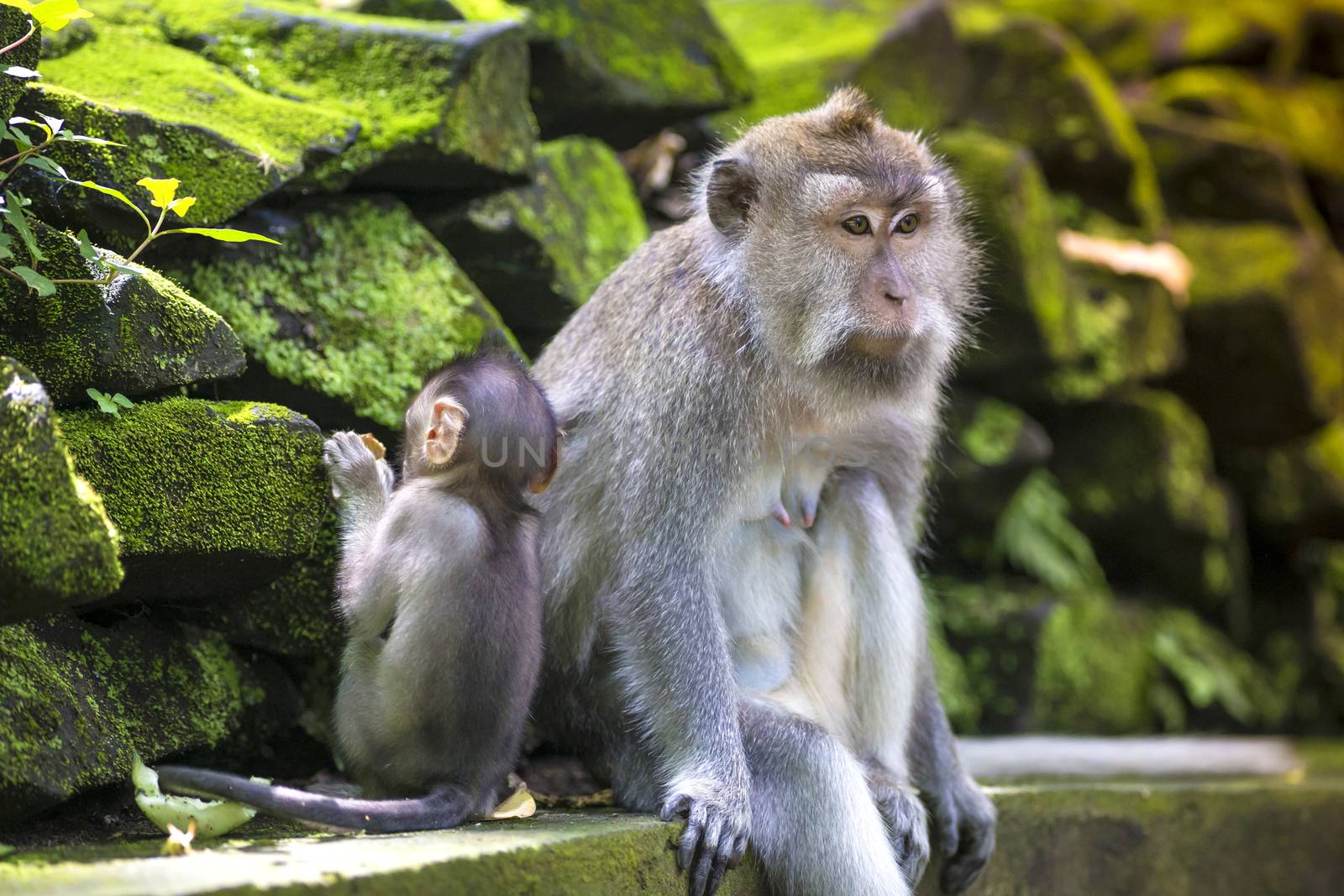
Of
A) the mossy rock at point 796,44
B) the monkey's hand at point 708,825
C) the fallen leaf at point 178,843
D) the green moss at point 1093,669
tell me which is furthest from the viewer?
the green moss at point 1093,669

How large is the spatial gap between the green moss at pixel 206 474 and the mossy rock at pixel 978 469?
15.5 ft

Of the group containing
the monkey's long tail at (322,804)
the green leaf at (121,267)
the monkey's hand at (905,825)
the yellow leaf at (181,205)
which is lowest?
the monkey's hand at (905,825)

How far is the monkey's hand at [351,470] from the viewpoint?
151 inches

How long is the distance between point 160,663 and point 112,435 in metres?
0.71

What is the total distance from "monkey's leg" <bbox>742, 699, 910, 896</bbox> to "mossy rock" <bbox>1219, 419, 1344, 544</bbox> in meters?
7.62

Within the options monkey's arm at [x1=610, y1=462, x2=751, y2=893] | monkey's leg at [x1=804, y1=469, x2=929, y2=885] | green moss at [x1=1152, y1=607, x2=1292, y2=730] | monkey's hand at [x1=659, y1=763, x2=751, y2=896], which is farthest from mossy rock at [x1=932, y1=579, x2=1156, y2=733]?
monkey's hand at [x1=659, y1=763, x2=751, y2=896]

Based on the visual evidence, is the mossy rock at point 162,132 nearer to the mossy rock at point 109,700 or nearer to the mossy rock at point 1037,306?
Answer: the mossy rock at point 109,700

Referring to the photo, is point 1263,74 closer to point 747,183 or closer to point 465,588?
point 747,183

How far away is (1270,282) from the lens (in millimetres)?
9711

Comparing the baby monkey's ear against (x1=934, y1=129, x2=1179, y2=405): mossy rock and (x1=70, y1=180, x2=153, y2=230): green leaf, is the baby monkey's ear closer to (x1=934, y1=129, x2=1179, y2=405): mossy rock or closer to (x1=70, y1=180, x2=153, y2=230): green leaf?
(x1=70, y1=180, x2=153, y2=230): green leaf

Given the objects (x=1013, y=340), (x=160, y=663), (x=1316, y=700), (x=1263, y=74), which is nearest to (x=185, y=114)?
(x=160, y=663)

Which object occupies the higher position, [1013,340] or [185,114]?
[185,114]

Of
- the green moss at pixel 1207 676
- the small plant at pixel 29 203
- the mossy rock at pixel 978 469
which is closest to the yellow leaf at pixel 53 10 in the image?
the small plant at pixel 29 203

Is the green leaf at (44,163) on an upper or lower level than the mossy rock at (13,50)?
lower
